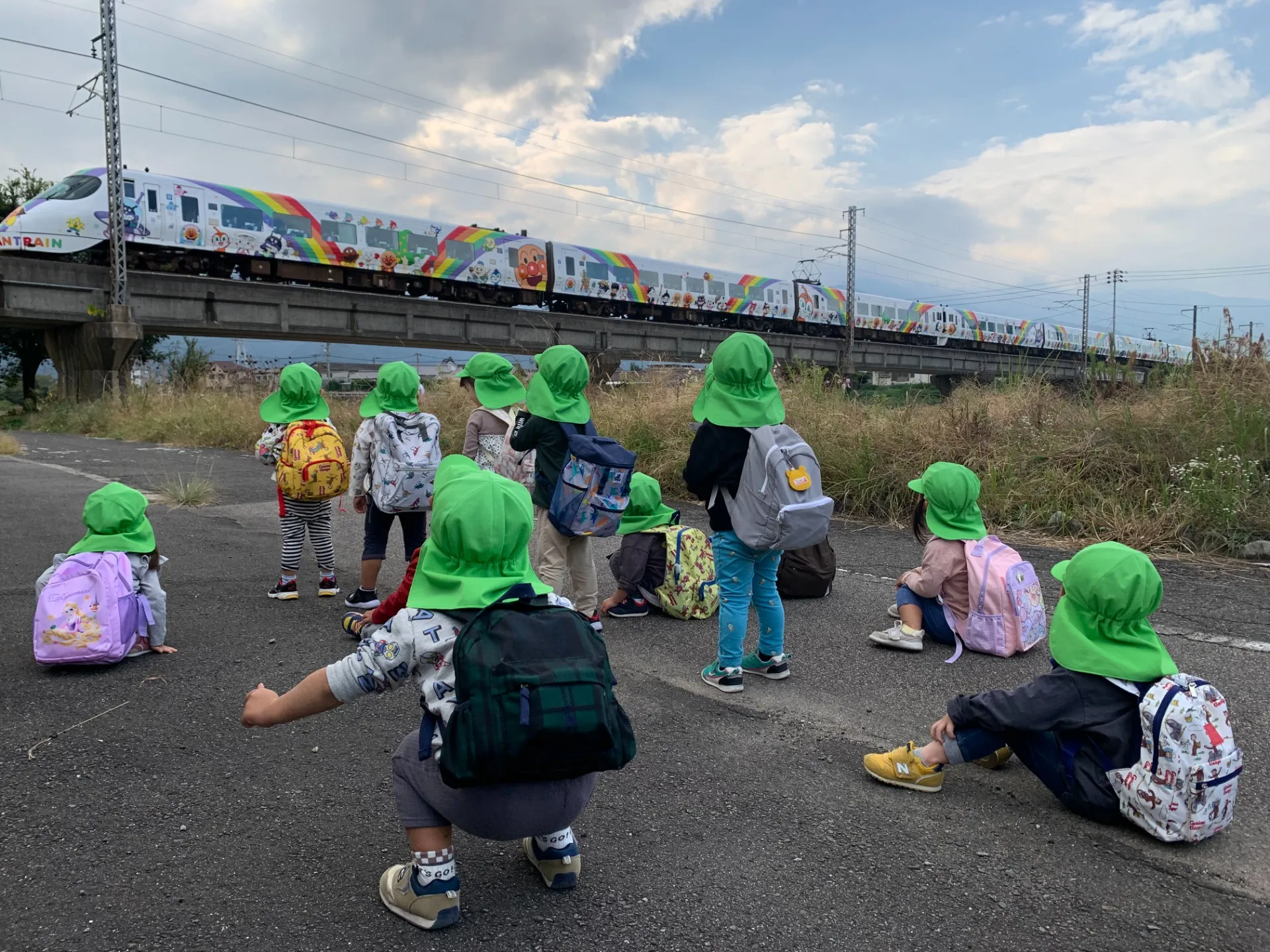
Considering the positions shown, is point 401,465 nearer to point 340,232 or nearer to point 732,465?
point 732,465

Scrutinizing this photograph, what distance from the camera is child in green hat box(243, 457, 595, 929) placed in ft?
6.72

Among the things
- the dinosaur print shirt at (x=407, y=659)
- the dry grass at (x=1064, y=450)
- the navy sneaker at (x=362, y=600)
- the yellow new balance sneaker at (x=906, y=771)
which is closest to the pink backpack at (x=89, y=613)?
the navy sneaker at (x=362, y=600)

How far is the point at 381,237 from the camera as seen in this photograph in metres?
27.4

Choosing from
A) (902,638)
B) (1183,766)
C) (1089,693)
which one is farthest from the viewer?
(902,638)

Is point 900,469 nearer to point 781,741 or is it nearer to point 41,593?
point 781,741

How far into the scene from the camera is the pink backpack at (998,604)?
4.12m

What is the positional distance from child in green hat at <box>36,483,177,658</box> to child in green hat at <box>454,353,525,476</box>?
70.0 inches

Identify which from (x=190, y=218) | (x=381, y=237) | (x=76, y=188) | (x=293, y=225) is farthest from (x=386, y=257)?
(x=76, y=188)

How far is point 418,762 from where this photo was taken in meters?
2.10

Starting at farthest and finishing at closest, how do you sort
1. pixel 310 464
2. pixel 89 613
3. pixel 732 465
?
pixel 310 464 → pixel 89 613 → pixel 732 465

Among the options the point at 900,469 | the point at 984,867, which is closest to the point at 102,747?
the point at 984,867

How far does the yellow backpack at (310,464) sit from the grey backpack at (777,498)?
244cm

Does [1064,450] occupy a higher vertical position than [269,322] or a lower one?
lower

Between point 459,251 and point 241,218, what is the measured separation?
739 centimetres
